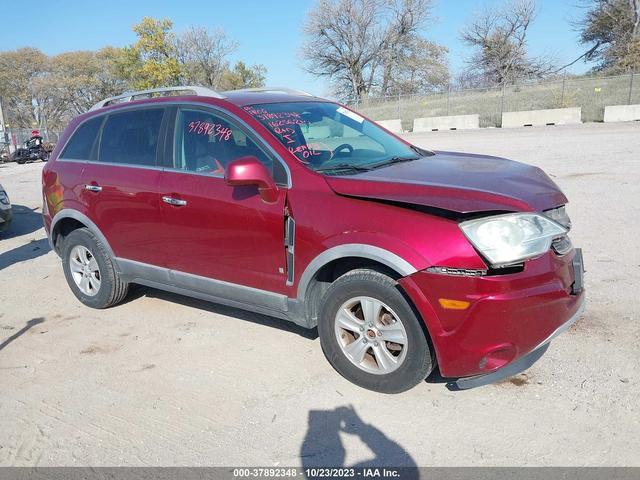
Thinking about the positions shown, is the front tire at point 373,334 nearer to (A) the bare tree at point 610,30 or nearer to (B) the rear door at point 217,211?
(B) the rear door at point 217,211

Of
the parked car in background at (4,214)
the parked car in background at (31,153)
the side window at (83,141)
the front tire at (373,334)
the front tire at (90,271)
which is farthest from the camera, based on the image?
the parked car in background at (31,153)

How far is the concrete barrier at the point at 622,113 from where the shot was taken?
23.8 m

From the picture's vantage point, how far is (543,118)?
2619cm

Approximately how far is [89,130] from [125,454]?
324 centimetres

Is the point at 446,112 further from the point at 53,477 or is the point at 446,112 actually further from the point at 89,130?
the point at 53,477

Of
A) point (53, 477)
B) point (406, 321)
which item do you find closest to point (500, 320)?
point (406, 321)

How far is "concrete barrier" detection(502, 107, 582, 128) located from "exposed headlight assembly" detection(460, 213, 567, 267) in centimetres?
2530

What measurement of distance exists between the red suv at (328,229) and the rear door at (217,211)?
12 mm

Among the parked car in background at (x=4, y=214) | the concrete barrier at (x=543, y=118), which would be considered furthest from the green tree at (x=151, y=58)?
the parked car in background at (x=4, y=214)

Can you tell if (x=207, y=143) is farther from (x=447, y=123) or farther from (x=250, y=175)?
(x=447, y=123)

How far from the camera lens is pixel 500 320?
284 cm

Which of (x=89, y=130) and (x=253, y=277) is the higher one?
(x=89, y=130)

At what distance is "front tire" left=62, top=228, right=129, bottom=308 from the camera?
4.88 metres

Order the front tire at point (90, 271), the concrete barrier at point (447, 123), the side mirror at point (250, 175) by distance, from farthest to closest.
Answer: the concrete barrier at point (447, 123) → the front tire at point (90, 271) → the side mirror at point (250, 175)
